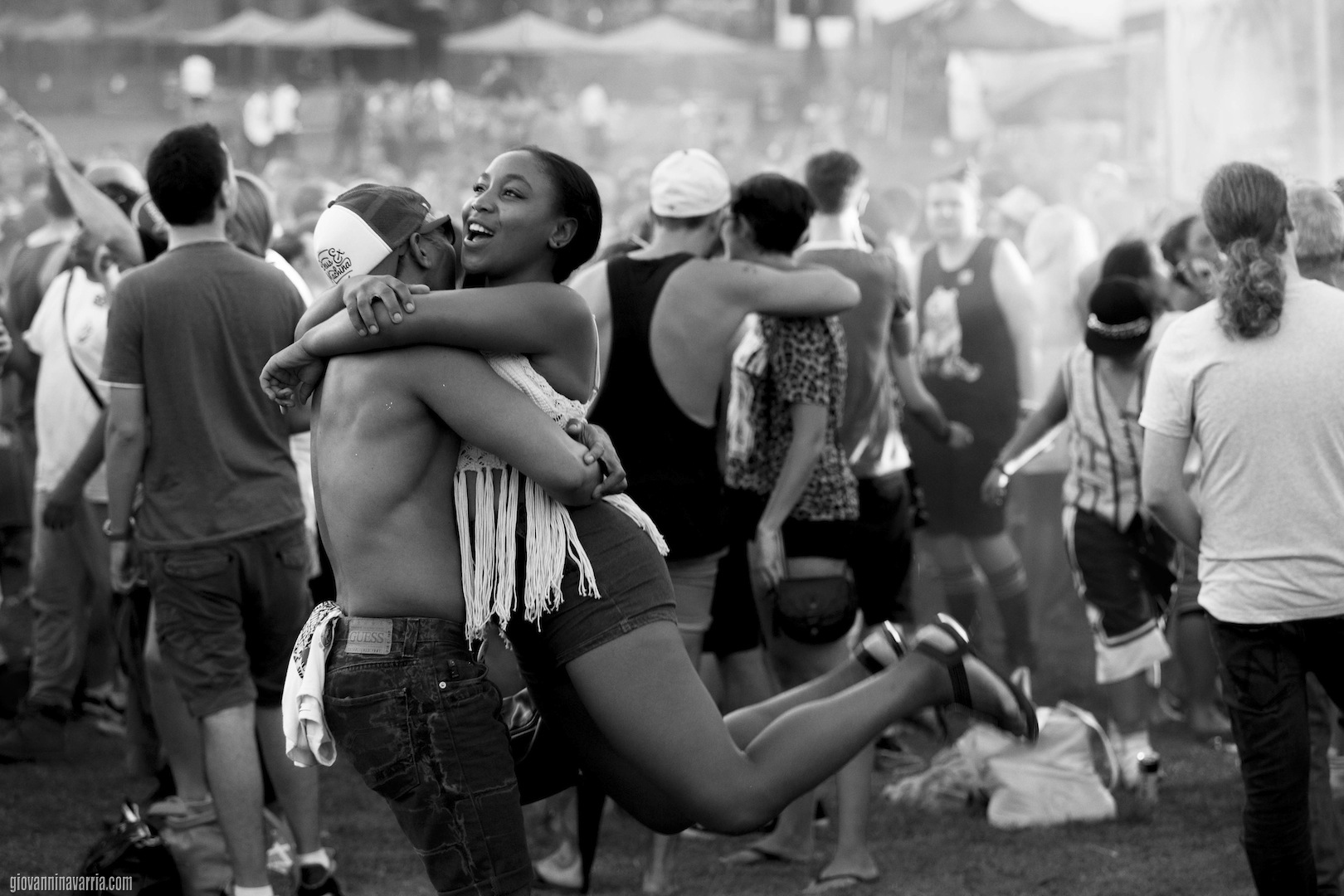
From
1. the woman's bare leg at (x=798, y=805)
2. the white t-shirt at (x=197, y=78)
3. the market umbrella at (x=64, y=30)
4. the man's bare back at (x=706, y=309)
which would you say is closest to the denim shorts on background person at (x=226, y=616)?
the man's bare back at (x=706, y=309)

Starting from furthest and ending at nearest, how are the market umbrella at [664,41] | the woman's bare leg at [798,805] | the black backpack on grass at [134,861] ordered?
1. the market umbrella at [664,41]
2. the woman's bare leg at [798,805]
3. the black backpack on grass at [134,861]

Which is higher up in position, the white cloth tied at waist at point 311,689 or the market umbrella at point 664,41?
the market umbrella at point 664,41

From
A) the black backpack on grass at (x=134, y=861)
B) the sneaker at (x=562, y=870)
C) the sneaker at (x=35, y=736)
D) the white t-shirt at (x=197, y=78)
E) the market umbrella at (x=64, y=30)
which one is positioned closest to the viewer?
A: the black backpack on grass at (x=134, y=861)

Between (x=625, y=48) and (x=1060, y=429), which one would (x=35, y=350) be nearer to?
(x=1060, y=429)

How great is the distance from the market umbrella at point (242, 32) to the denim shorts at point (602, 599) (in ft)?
68.4

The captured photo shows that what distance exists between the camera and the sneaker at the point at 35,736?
236 inches

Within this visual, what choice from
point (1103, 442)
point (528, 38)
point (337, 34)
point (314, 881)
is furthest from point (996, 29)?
point (314, 881)

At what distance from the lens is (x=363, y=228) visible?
2.89 metres

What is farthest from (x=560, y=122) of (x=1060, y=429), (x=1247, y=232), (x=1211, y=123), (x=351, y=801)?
(x=1247, y=232)

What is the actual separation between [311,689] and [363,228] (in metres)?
0.87

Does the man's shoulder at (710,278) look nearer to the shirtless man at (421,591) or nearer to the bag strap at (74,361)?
the shirtless man at (421,591)

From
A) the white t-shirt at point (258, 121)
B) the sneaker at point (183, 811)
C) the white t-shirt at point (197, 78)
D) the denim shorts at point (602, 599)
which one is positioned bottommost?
the sneaker at point (183, 811)

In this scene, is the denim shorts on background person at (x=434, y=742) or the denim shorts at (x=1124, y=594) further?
the denim shorts at (x=1124, y=594)

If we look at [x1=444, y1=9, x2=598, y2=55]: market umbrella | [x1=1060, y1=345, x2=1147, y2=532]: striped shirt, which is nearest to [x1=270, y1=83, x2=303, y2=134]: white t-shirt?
[x1=444, y1=9, x2=598, y2=55]: market umbrella
